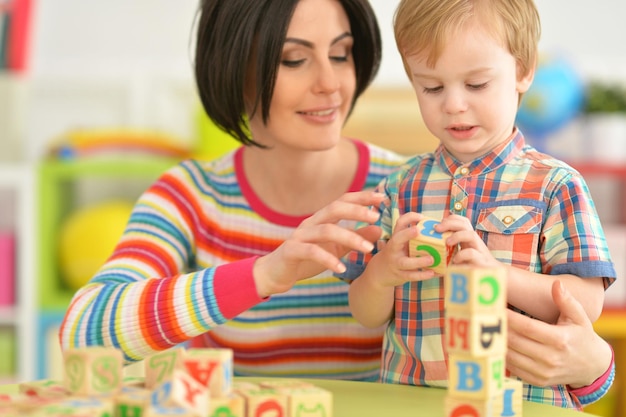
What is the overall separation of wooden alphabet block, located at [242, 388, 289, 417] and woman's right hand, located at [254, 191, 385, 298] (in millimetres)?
212

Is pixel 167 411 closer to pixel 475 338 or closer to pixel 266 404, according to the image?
pixel 266 404

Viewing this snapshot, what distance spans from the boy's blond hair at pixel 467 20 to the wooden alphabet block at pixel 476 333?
430 millimetres

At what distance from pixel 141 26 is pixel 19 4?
0.50m

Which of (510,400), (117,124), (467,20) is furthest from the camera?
(117,124)

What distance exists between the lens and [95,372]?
996 mm

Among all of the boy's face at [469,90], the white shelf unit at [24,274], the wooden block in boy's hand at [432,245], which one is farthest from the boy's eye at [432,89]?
the white shelf unit at [24,274]

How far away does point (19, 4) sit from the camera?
117 inches

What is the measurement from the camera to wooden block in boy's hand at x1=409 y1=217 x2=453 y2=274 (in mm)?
1092

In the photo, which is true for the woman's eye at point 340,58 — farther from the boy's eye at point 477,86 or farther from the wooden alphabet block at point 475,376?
the wooden alphabet block at point 475,376

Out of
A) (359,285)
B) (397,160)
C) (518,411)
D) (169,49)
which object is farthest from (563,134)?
(518,411)

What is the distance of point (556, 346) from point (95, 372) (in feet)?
1.69

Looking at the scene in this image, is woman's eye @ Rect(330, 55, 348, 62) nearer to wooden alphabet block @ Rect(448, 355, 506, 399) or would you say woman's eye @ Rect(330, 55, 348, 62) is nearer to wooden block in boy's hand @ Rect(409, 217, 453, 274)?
wooden block in boy's hand @ Rect(409, 217, 453, 274)

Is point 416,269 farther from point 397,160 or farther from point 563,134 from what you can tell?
point 563,134

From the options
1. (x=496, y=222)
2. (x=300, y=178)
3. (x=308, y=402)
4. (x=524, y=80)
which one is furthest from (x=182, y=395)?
(x=300, y=178)
